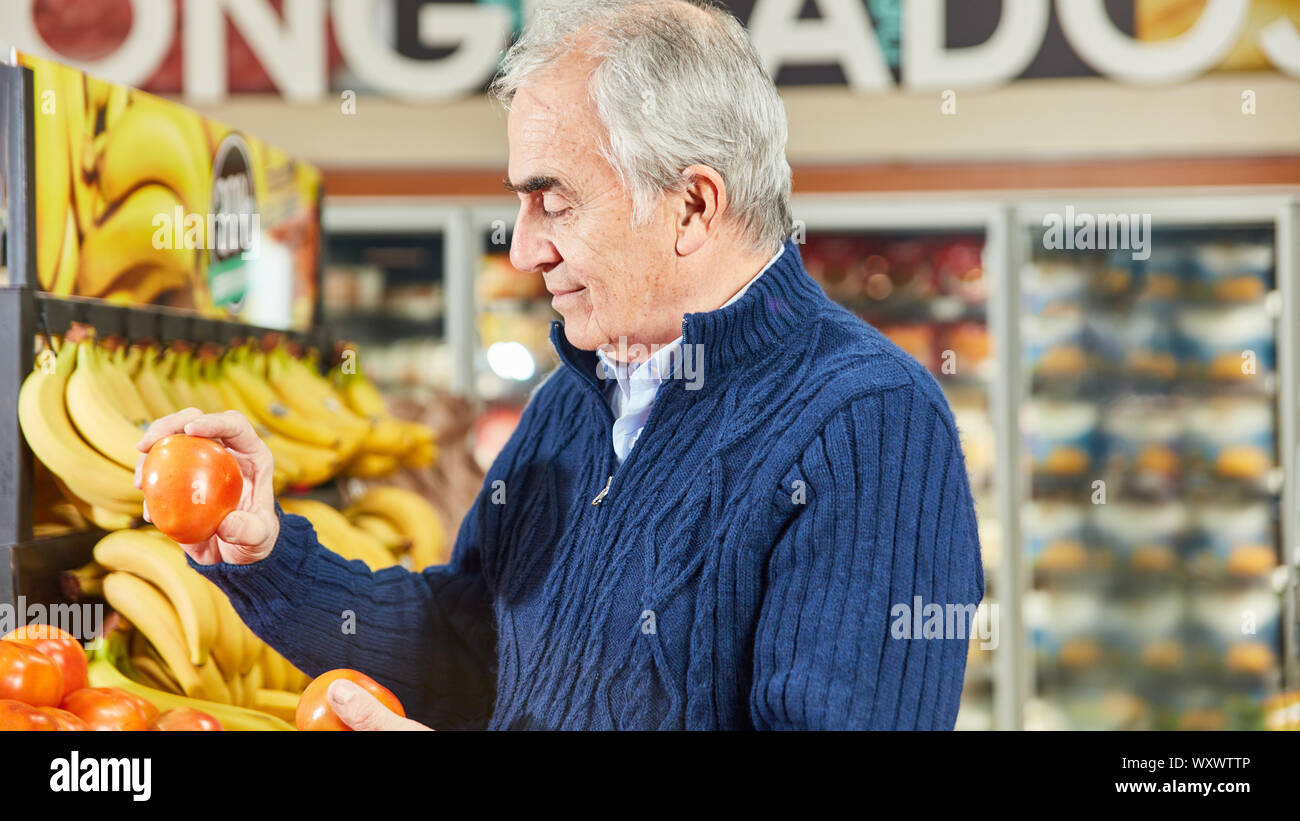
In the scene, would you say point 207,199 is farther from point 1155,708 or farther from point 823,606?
point 1155,708

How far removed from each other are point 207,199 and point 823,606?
1534 mm

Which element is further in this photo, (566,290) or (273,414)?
(273,414)

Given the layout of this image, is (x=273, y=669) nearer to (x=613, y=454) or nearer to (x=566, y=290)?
(x=613, y=454)

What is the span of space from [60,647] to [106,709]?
0.11 m

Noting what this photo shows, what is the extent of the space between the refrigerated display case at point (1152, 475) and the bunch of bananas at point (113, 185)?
3.01m

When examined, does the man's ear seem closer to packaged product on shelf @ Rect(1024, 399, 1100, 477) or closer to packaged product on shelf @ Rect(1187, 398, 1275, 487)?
packaged product on shelf @ Rect(1024, 399, 1100, 477)

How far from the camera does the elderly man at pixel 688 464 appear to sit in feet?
3.67

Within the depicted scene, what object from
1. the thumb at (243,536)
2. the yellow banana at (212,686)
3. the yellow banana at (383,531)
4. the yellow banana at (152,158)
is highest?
the yellow banana at (152,158)

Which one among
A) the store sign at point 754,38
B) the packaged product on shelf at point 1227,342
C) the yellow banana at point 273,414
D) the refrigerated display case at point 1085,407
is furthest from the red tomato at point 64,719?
the packaged product on shelf at point 1227,342

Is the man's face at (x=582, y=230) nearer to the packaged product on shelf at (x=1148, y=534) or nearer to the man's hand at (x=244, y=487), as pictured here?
the man's hand at (x=244, y=487)

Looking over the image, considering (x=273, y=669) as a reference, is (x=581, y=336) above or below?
above

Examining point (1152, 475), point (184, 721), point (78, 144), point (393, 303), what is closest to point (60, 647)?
point (184, 721)

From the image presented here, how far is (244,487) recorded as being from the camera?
1.35 m
